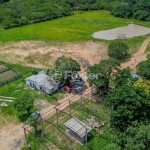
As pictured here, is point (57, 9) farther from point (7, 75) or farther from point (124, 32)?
point (7, 75)

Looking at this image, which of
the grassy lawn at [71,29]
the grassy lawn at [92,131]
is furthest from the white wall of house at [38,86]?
the grassy lawn at [71,29]

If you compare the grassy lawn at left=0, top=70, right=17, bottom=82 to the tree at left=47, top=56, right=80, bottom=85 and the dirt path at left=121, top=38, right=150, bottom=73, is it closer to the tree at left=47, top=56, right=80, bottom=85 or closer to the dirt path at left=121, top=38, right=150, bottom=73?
the tree at left=47, top=56, right=80, bottom=85

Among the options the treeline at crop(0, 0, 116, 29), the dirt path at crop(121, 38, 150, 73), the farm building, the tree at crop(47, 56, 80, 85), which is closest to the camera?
the tree at crop(47, 56, 80, 85)

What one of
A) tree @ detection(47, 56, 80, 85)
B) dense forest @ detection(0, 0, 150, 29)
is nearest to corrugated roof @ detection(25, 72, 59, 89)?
tree @ detection(47, 56, 80, 85)

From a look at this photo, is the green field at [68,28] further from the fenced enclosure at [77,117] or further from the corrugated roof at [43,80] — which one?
the fenced enclosure at [77,117]

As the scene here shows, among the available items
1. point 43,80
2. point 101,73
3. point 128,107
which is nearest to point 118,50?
point 101,73

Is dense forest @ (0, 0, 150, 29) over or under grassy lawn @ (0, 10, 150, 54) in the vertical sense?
over

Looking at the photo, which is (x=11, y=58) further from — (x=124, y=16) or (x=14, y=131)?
(x=124, y=16)
